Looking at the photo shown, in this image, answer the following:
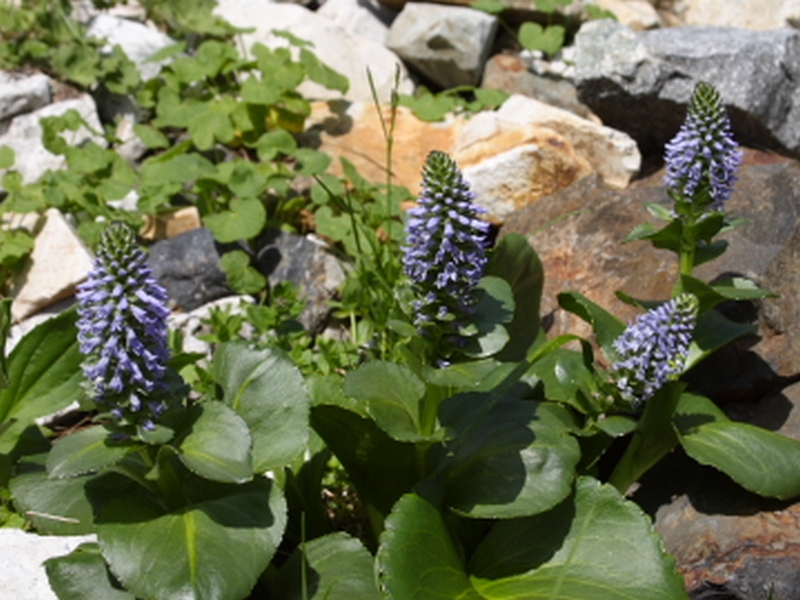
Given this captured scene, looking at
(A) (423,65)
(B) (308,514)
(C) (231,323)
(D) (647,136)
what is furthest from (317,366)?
(A) (423,65)

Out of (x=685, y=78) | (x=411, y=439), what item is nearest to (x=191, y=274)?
(x=411, y=439)

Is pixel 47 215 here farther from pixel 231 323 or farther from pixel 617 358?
pixel 617 358

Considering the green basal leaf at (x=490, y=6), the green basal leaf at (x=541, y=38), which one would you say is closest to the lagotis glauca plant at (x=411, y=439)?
the green basal leaf at (x=541, y=38)

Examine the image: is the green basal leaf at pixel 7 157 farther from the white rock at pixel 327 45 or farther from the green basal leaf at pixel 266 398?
the green basal leaf at pixel 266 398

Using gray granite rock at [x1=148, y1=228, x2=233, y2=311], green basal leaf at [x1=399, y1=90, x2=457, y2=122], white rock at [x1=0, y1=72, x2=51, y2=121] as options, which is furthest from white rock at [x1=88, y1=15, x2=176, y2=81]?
gray granite rock at [x1=148, y1=228, x2=233, y2=311]

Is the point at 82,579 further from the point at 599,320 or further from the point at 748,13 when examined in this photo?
the point at 748,13
